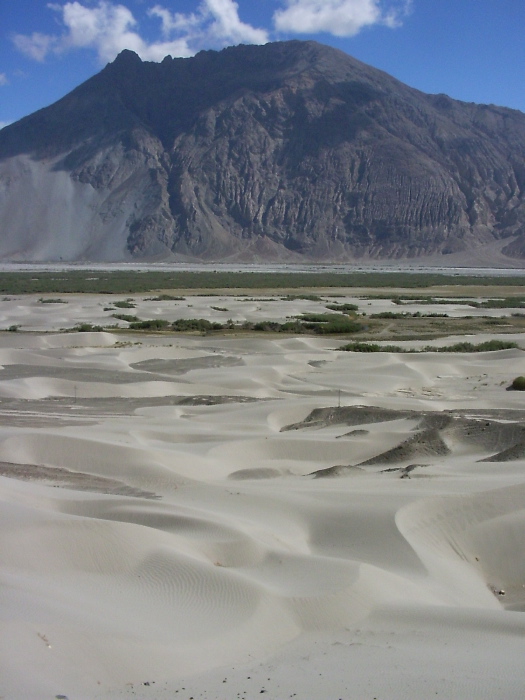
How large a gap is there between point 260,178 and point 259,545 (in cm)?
15231

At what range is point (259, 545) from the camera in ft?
31.4

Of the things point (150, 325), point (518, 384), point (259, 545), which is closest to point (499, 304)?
point (150, 325)

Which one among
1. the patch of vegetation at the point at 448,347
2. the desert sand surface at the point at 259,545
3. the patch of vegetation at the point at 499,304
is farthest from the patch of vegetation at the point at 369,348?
the patch of vegetation at the point at 499,304

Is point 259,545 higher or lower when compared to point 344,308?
higher

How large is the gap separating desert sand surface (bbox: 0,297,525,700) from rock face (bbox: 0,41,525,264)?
129733 mm

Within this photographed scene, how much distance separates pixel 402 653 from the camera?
264 inches

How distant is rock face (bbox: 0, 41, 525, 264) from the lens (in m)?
A: 150

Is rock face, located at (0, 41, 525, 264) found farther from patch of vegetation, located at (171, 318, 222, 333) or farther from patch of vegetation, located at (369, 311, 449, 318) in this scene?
patch of vegetation, located at (171, 318, 222, 333)

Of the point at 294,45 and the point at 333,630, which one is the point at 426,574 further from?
the point at 294,45

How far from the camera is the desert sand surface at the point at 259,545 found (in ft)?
20.1

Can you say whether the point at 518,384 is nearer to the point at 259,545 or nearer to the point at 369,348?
the point at 369,348

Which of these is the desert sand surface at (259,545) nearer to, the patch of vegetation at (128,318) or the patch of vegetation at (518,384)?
the patch of vegetation at (518,384)

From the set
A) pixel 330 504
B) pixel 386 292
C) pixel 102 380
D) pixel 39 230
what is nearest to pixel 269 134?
pixel 39 230

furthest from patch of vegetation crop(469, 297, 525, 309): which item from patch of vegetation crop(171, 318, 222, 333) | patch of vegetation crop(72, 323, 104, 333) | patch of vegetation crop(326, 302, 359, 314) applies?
patch of vegetation crop(72, 323, 104, 333)
